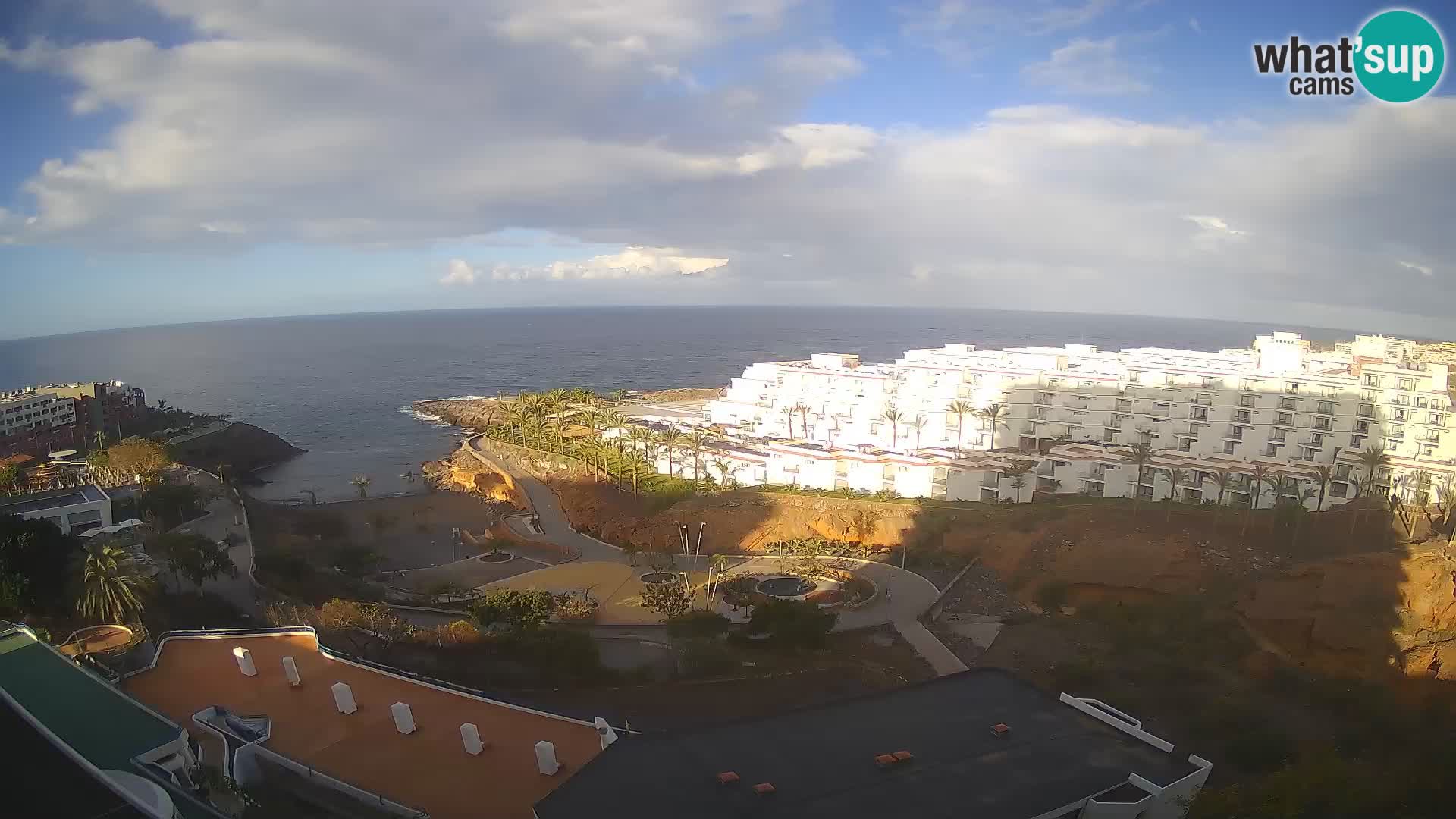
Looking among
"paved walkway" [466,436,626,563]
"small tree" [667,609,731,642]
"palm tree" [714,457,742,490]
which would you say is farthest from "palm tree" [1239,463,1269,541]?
"paved walkway" [466,436,626,563]

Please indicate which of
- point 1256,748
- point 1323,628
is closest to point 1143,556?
point 1323,628

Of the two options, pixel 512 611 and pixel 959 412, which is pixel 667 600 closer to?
pixel 512 611

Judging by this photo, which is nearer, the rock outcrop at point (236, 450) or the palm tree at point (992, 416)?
the palm tree at point (992, 416)

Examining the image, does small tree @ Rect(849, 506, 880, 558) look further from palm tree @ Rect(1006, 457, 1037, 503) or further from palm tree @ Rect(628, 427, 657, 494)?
palm tree @ Rect(628, 427, 657, 494)

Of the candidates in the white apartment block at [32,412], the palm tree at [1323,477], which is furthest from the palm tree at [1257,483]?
the white apartment block at [32,412]

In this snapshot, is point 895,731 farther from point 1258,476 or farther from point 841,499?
point 1258,476

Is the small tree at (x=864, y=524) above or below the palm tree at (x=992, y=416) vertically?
below

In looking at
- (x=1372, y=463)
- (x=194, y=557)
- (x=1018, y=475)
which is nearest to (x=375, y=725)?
(x=194, y=557)

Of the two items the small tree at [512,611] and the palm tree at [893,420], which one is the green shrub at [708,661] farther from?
the palm tree at [893,420]
